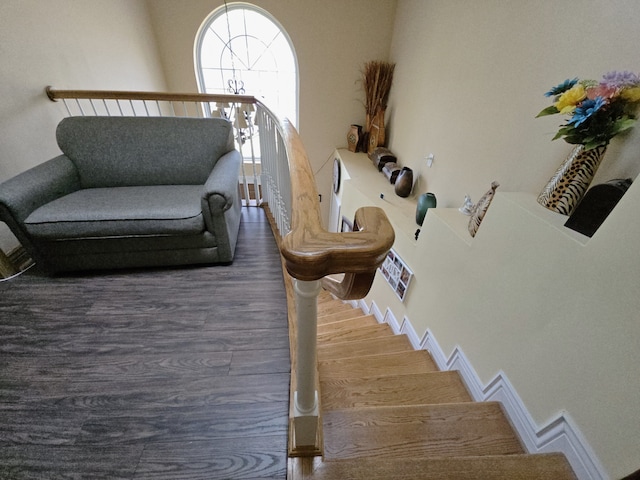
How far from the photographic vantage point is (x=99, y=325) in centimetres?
136

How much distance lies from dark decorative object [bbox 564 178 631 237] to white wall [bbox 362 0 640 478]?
0.25 feet

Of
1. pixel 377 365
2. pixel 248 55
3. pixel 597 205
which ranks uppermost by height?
pixel 248 55

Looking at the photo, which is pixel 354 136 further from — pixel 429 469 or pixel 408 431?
pixel 429 469

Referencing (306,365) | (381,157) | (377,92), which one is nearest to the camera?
(306,365)

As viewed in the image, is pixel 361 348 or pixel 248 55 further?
pixel 248 55

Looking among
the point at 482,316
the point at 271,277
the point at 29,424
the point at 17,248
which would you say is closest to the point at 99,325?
the point at 29,424

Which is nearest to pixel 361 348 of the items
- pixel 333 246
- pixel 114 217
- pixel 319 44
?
pixel 333 246

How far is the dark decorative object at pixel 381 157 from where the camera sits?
3.50 m

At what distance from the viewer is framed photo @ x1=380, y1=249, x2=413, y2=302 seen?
2012 millimetres

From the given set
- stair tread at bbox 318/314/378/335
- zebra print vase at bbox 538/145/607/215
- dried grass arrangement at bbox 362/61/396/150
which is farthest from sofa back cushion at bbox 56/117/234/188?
dried grass arrangement at bbox 362/61/396/150

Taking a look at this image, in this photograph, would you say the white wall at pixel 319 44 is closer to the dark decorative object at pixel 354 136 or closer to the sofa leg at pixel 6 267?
the dark decorative object at pixel 354 136

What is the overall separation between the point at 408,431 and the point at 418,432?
0.04 meters

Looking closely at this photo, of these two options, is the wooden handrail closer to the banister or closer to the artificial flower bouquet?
the artificial flower bouquet

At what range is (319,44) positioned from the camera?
3.82 metres
